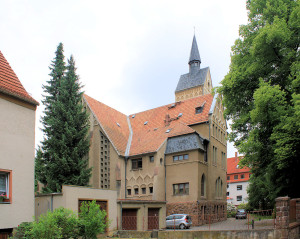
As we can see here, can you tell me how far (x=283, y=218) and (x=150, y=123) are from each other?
→ 80.2 feet

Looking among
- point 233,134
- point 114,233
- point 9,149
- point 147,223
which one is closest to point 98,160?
point 147,223

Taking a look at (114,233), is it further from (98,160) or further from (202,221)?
(98,160)

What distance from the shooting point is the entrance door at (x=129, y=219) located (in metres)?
22.4

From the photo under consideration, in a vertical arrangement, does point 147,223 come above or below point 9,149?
below

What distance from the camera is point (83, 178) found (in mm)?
26531

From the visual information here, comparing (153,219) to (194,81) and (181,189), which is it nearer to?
(181,189)

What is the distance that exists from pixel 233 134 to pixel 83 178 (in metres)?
13.6

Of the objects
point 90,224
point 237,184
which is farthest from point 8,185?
point 237,184

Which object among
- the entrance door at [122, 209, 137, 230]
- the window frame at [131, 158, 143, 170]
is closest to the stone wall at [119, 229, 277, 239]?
the entrance door at [122, 209, 137, 230]

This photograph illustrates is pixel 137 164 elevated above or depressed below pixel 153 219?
above

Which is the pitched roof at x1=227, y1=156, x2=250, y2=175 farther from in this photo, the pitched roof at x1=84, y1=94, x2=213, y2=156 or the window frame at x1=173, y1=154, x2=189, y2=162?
the window frame at x1=173, y1=154, x2=189, y2=162

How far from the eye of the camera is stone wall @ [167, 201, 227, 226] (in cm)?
2786

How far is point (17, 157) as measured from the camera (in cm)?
1292

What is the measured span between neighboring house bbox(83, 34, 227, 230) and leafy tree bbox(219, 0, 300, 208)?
18.2 ft
